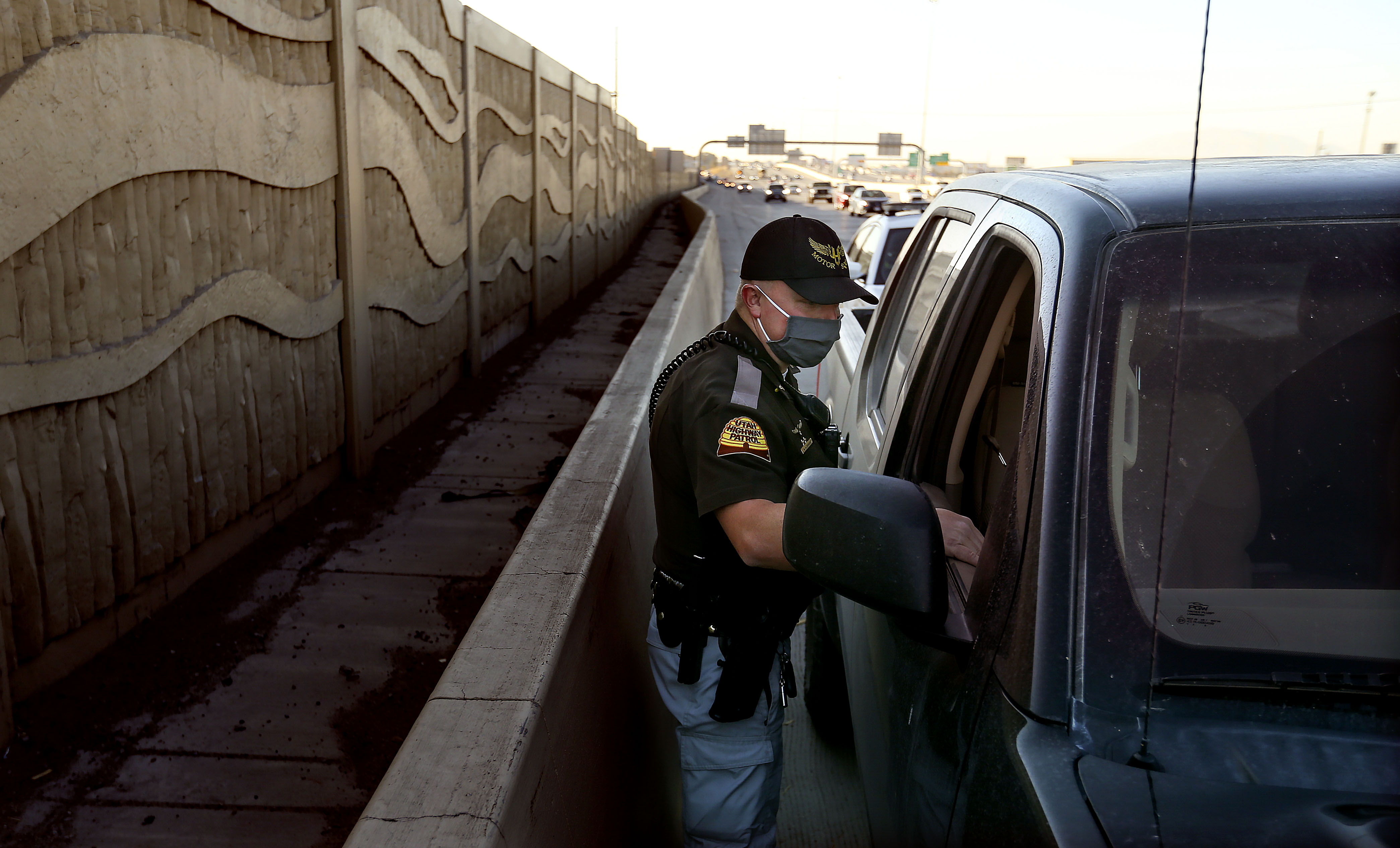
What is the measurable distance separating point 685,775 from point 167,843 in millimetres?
1780

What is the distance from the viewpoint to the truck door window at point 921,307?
296cm

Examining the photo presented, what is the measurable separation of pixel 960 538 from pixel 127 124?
375 cm

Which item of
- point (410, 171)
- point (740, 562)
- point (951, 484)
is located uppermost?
point (410, 171)

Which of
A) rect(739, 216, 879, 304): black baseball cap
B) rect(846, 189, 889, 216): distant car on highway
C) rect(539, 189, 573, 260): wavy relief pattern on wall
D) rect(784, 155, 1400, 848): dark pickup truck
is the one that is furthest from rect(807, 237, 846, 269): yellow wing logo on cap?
rect(846, 189, 889, 216): distant car on highway

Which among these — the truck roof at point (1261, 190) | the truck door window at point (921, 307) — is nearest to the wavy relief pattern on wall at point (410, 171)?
the truck door window at point (921, 307)

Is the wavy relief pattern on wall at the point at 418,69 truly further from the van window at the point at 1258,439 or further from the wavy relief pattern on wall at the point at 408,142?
the van window at the point at 1258,439

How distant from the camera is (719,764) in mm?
2957

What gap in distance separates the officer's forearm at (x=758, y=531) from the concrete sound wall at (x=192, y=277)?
2735 millimetres

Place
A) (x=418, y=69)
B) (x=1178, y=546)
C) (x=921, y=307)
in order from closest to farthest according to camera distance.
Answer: (x=1178, y=546) < (x=921, y=307) < (x=418, y=69)

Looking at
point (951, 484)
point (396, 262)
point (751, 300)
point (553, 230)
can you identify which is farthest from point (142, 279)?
point (553, 230)

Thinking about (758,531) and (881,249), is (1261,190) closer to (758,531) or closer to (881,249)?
(758,531)

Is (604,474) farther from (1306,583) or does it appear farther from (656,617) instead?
(1306,583)

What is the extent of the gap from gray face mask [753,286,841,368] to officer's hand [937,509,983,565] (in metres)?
0.74

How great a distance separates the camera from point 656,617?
3078 mm
